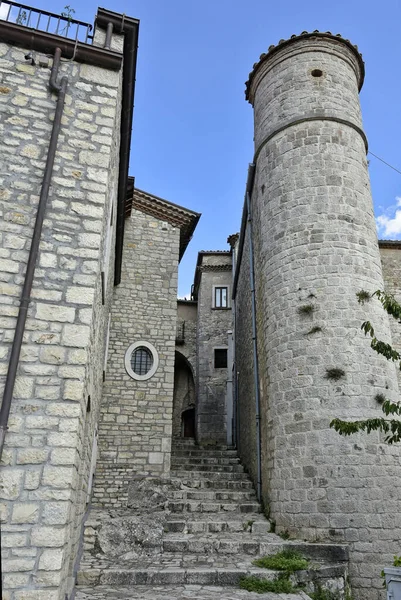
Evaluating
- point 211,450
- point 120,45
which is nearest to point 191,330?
point 211,450

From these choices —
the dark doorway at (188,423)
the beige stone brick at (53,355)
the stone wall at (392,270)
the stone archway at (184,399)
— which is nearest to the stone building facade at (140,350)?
the stone wall at (392,270)

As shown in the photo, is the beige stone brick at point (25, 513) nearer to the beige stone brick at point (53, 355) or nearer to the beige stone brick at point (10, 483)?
the beige stone brick at point (10, 483)

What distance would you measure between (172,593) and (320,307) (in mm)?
4454

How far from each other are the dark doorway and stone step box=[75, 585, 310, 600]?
14742mm

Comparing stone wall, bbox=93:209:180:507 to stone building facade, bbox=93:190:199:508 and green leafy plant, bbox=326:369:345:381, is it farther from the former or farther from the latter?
green leafy plant, bbox=326:369:345:381

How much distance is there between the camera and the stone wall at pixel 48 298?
331 cm

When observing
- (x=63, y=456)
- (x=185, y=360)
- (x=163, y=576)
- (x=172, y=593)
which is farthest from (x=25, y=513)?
(x=185, y=360)

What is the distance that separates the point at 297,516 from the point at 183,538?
1.65 m

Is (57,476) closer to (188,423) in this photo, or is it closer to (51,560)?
(51,560)

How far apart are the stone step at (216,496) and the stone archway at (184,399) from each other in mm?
11360

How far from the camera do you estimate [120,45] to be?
214 inches

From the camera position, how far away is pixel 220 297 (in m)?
18.4

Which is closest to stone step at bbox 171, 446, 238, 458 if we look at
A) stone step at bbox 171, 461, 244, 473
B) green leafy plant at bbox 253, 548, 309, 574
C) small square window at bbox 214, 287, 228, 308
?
stone step at bbox 171, 461, 244, 473

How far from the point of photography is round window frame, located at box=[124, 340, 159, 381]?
32.2 ft
